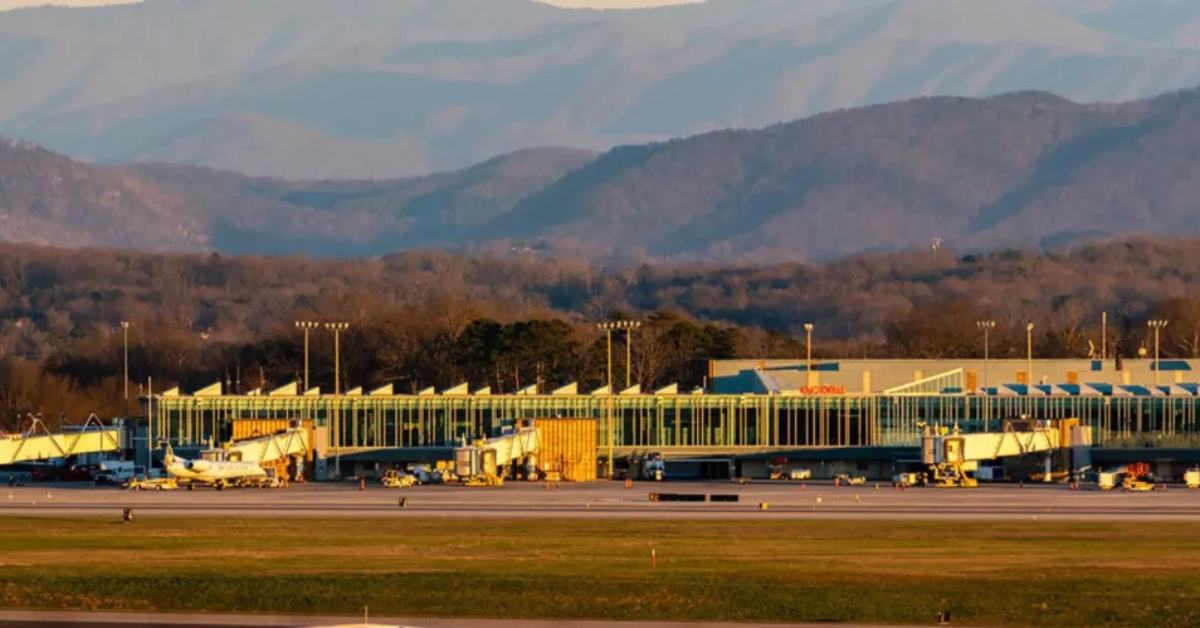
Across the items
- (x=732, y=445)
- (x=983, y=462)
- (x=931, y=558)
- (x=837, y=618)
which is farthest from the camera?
(x=732, y=445)

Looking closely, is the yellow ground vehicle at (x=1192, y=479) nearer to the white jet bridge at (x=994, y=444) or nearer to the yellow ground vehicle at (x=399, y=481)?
the white jet bridge at (x=994, y=444)

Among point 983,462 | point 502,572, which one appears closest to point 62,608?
point 502,572

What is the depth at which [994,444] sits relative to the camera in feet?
547

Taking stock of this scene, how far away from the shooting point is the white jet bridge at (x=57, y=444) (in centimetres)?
16875

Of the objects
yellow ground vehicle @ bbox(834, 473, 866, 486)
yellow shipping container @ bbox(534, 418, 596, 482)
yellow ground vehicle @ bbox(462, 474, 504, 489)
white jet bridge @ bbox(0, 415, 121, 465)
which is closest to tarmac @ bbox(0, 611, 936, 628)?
yellow ground vehicle @ bbox(462, 474, 504, 489)

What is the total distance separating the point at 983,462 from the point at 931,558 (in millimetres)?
82020

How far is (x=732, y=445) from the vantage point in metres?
187

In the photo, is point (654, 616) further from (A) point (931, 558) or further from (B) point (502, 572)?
(A) point (931, 558)

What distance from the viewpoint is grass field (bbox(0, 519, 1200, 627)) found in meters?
78.1

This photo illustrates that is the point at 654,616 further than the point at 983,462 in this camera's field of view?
No

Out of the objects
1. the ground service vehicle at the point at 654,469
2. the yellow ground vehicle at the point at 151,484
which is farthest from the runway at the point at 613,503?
the ground service vehicle at the point at 654,469

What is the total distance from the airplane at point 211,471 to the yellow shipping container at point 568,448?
80.8 ft

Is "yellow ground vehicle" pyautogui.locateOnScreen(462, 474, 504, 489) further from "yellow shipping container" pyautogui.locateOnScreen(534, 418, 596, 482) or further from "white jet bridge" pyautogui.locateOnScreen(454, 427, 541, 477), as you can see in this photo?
"yellow shipping container" pyautogui.locateOnScreen(534, 418, 596, 482)

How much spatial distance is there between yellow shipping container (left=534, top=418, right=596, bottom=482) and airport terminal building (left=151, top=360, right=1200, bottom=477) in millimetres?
4449
